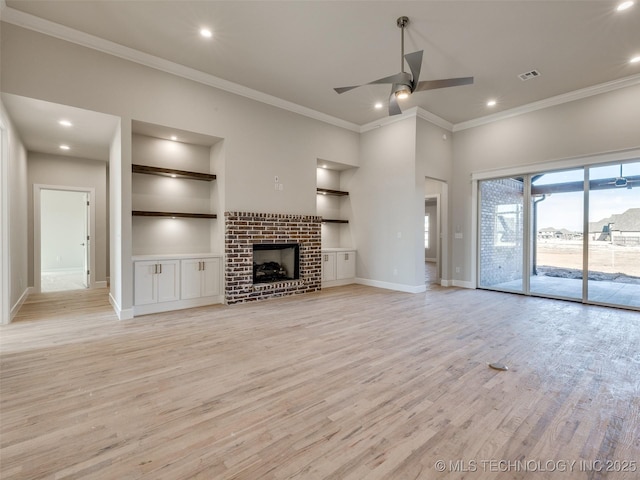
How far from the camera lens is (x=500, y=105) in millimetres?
5688

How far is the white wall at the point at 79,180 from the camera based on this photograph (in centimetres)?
589

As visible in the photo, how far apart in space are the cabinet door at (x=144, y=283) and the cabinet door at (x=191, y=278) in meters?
0.40

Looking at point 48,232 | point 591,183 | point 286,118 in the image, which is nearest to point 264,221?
point 286,118

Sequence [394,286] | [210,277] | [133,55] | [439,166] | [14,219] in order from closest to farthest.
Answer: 1. [133,55]
2. [14,219]
3. [210,277]
4. [394,286]
5. [439,166]

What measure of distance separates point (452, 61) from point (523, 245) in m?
3.72

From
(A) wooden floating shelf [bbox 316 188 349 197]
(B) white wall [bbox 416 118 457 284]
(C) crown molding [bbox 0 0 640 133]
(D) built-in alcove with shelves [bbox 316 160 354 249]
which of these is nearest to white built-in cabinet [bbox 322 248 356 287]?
(D) built-in alcove with shelves [bbox 316 160 354 249]

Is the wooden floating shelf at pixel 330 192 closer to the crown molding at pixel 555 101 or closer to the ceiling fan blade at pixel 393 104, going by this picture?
the crown molding at pixel 555 101

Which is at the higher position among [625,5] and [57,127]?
[625,5]

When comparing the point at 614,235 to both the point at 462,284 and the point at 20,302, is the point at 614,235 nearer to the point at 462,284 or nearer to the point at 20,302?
the point at 462,284

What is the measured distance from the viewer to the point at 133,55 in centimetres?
412

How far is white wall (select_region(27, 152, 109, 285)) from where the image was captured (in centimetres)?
589

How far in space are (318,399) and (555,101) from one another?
20.9 feet

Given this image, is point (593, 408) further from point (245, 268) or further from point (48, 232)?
point (48, 232)

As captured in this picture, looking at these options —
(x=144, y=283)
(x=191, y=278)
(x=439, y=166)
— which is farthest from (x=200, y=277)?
(x=439, y=166)
